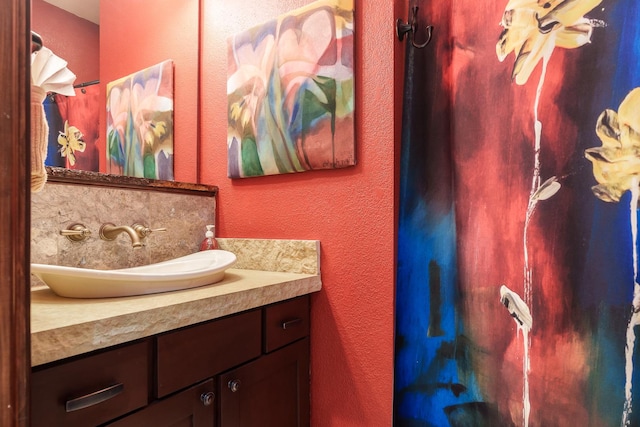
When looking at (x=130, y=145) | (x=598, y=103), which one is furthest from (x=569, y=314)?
(x=130, y=145)

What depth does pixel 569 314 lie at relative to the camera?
0.90m

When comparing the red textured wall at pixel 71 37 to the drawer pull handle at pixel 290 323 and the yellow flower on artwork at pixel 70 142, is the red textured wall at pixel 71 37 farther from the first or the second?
the drawer pull handle at pixel 290 323

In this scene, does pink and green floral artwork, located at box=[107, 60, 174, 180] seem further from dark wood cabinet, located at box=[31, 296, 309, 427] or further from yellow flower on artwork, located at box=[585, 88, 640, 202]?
yellow flower on artwork, located at box=[585, 88, 640, 202]

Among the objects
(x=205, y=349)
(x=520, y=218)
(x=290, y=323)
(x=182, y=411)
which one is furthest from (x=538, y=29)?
(x=182, y=411)

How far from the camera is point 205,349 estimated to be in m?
0.85

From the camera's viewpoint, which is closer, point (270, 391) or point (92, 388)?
point (92, 388)

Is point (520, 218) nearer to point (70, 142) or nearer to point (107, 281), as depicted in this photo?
point (107, 281)

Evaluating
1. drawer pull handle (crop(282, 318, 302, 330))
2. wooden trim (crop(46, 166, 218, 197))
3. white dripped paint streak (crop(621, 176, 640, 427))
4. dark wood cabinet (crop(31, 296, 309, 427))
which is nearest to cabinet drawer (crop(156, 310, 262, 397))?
dark wood cabinet (crop(31, 296, 309, 427))

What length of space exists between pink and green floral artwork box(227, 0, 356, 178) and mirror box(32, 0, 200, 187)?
0.26 m

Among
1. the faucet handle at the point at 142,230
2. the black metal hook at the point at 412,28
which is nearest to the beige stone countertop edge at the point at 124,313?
the faucet handle at the point at 142,230

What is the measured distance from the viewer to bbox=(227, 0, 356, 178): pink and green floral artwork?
1157 mm

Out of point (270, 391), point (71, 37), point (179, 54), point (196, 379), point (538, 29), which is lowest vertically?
point (270, 391)

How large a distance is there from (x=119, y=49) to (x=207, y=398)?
4.59 ft

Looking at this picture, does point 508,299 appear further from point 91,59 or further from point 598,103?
point 91,59
